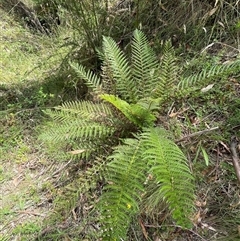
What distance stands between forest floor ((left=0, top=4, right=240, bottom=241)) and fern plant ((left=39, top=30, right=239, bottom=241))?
0.13 m

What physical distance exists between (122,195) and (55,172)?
1.00 meters

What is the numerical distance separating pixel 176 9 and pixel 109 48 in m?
0.84

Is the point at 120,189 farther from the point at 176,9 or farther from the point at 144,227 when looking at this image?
the point at 176,9

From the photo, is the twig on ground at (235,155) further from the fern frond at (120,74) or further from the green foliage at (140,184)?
the fern frond at (120,74)

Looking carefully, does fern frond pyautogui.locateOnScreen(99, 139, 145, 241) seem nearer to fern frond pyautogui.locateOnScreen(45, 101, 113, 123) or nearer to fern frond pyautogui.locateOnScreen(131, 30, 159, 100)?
fern frond pyautogui.locateOnScreen(45, 101, 113, 123)

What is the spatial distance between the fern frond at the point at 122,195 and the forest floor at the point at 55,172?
0.37 meters

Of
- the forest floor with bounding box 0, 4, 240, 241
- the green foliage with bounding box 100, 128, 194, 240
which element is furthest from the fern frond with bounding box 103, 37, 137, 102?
the green foliage with bounding box 100, 128, 194, 240

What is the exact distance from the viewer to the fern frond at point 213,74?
A: 1992mm

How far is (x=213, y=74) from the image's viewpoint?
2.05 m

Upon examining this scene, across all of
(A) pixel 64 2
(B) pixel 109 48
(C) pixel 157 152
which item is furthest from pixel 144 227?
(A) pixel 64 2

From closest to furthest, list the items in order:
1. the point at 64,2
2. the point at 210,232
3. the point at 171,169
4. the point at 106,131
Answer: the point at 171,169, the point at 210,232, the point at 106,131, the point at 64,2

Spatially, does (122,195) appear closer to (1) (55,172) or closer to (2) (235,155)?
(2) (235,155)

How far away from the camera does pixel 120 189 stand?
1.59m

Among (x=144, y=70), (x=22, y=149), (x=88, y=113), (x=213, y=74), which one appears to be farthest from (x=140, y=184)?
(x=22, y=149)
